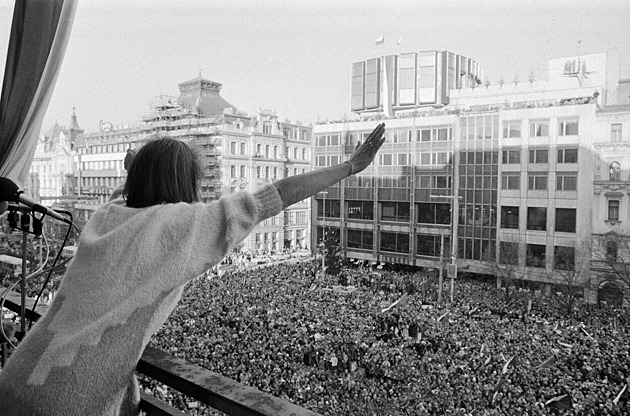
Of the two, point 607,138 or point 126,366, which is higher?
point 607,138

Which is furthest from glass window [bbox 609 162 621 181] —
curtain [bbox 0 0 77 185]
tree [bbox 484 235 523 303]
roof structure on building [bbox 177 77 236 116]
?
curtain [bbox 0 0 77 185]

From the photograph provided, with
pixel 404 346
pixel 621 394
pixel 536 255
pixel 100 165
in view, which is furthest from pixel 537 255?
pixel 100 165

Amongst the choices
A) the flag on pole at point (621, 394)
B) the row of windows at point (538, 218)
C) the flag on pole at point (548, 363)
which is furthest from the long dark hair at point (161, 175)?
the row of windows at point (538, 218)

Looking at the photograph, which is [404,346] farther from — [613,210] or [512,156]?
[512,156]

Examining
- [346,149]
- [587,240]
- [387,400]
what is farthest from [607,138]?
[387,400]

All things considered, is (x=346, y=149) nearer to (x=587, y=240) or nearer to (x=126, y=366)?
(x=587, y=240)

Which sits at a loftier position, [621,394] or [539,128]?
[539,128]

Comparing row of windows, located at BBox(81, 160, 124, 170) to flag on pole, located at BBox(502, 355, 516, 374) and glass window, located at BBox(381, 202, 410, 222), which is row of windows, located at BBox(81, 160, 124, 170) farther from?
flag on pole, located at BBox(502, 355, 516, 374)
